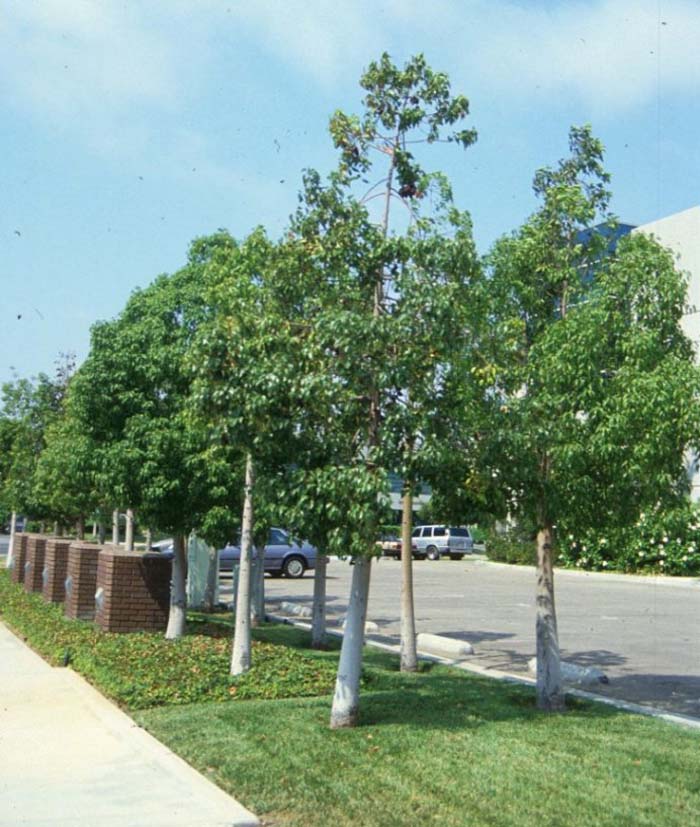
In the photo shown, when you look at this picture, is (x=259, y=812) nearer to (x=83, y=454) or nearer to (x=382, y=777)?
(x=382, y=777)

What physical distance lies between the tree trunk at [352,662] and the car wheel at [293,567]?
23079mm

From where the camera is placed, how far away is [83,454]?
1318 centimetres

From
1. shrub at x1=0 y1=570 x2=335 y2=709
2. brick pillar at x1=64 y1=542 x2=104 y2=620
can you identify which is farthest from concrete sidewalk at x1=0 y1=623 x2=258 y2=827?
brick pillar at x1=64 y1=542 x2=104 y2=620

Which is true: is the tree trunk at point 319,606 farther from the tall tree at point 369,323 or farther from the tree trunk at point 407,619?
the tall tree at point 369,323

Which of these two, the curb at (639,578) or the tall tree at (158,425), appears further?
the curb at (639,578)

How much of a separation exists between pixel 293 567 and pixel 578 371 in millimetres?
23495

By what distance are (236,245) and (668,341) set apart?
Answer: 18.5 ft

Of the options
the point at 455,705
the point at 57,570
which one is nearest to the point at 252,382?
the point at 455,705

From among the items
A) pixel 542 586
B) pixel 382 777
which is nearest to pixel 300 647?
pixel 542 586

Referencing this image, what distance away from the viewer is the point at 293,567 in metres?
31.6

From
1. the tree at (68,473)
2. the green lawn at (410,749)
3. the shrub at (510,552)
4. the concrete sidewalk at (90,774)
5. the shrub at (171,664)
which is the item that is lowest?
the concrete sidewalk at (90,774)

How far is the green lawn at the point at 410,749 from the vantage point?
248 inches

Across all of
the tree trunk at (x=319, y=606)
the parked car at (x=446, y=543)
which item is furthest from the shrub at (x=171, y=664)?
the parked car at (x=446, y=543)

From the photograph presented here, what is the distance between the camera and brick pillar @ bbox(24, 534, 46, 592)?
2028cm
